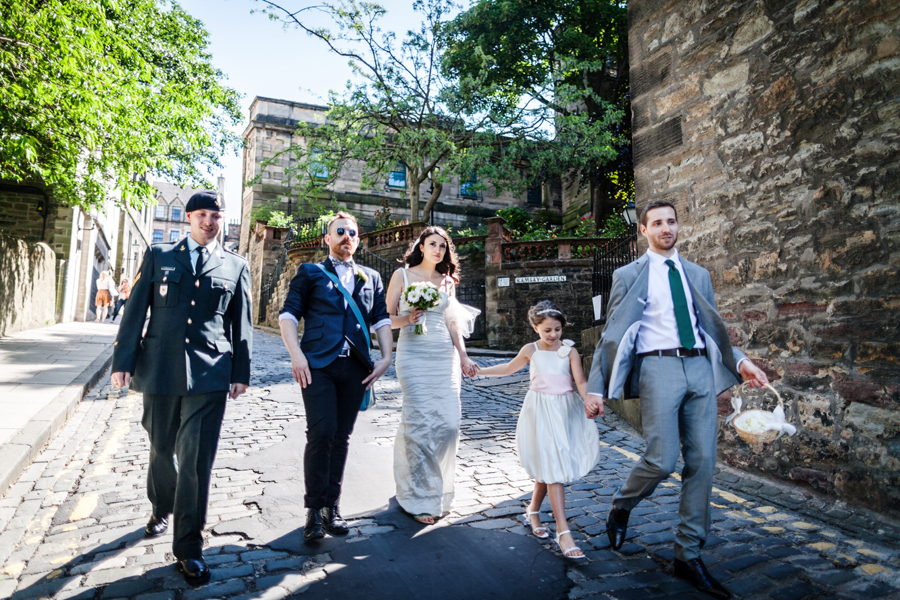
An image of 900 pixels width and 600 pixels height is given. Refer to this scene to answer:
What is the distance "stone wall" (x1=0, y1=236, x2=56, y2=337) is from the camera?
11.9 meters

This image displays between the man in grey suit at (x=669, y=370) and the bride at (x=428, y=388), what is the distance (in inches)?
44.6

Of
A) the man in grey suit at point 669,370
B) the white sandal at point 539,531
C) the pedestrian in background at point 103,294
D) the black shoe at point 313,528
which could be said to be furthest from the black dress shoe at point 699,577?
the pedestrian in background at point 103,294

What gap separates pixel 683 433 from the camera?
3.13m

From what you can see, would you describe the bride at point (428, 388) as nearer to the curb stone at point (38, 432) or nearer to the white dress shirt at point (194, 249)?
the white dress shirt at point (194, 249)

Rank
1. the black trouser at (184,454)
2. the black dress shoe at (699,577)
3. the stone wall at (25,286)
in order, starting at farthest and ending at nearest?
the stone wall at (25,286) → the black trouser at (184,454) → the black dress shoe at (699,577)

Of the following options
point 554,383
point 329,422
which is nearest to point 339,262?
point 329,422

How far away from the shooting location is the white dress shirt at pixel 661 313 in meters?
3.14

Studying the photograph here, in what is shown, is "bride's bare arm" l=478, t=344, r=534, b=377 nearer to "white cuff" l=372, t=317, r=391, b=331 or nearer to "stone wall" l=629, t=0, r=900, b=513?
"white cuff" l=372, t=317, r=391, b=331

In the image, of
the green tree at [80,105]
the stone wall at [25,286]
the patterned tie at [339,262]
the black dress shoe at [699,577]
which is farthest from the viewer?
the stone wall at [25,286]

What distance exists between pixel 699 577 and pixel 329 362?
2.26 meters

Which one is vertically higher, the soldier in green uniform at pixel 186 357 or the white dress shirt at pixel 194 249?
the white dress shirt at pixel 194 249

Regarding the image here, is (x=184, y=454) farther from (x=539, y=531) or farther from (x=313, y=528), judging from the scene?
(x=539, y=531)

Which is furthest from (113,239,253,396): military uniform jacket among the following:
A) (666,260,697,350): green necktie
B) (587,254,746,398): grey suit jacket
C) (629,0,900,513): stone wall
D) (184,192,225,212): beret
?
(629,0,900,513): stone wall

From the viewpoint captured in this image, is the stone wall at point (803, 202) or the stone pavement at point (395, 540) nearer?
the stone pavement at point (395, 540)
